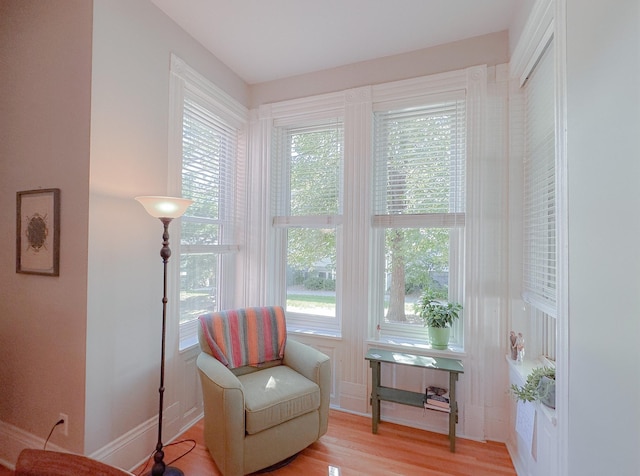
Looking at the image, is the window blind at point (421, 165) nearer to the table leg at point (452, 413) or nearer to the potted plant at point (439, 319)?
the potted plant at point (439, 319)

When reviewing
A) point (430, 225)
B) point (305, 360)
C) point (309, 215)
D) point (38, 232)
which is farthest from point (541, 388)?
point (38, 232)

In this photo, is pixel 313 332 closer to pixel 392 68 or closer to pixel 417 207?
pixel 417 207

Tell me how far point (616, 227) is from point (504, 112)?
1.76 m

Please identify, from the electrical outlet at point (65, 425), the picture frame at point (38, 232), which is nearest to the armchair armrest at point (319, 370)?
the electrical outlet at point (65, 425)

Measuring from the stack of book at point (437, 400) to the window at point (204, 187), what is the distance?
6.12ft

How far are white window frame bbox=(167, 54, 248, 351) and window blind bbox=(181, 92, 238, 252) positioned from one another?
0.06 meters

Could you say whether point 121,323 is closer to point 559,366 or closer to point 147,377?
point 147,377

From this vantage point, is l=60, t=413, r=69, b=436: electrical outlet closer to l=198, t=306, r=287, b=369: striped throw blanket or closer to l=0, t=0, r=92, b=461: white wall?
l=0, t=0, r=92, b=461: white wall

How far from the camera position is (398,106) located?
2.53m

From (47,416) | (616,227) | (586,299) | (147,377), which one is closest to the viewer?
(616,227)

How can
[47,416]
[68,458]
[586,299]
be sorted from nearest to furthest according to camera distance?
[68,458] < [586,299] < [47,416]

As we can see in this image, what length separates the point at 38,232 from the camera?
181 centimetres

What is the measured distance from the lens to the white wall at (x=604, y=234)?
75 centimetres

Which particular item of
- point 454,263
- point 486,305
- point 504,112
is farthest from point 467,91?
point 486,305
